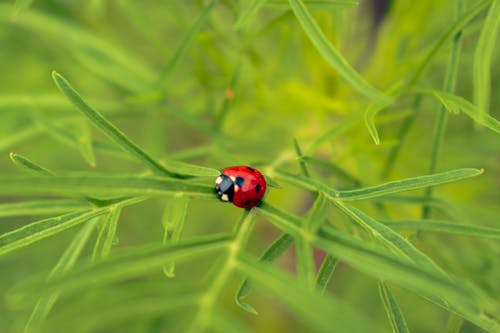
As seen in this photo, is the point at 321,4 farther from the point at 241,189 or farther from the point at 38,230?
the point at 38,230

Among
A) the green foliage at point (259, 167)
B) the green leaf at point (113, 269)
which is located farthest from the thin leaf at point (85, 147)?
the green leaf at point (113, 269)

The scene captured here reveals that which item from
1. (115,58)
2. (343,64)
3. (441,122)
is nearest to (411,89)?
(441,122)

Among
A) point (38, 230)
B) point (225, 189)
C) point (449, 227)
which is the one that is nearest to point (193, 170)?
point (225, 189)

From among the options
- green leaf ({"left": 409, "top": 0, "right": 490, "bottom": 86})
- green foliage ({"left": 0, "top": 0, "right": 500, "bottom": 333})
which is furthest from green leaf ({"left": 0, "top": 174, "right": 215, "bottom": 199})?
green leaf ({"left": 409, "top": 0, "right": 490, "bottom": 86})

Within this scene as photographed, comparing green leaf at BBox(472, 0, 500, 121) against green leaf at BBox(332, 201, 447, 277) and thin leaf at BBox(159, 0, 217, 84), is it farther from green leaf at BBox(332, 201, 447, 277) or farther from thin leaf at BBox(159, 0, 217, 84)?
thin leaf at BBox(159, 0, 217, 84)

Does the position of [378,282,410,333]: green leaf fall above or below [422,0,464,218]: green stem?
below

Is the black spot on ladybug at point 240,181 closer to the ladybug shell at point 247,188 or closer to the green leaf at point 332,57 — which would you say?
the ladybug shell at point 247,188
